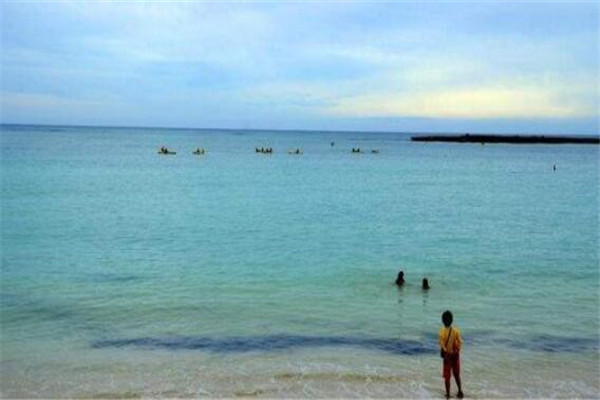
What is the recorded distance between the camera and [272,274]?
23.3 m

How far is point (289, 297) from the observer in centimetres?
Result: 2019

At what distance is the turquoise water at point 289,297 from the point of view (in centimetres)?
1376

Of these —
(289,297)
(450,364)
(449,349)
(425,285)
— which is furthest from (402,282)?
(449,349)

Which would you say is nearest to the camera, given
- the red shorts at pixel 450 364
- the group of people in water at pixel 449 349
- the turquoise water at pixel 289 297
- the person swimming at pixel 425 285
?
the group of people in water at pixel 449 349

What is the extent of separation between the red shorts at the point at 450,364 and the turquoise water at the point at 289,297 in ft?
2.32

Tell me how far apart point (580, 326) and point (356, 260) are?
33.2 ft

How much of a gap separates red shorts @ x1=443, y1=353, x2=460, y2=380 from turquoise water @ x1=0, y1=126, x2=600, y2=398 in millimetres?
706

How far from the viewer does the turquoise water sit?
13758mm

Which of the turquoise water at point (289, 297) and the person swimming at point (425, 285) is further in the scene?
the person swimming at point (425, 285)

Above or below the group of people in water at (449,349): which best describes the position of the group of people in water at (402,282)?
below

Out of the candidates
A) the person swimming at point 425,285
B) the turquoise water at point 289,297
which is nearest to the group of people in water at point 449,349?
the turquoise water at point 289,297

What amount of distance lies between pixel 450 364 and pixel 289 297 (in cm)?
851

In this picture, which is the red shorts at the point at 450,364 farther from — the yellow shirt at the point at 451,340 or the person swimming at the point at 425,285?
the person swimming at the point at 425,285

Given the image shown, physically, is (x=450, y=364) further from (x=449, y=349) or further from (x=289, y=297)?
(x=289, y=297)
